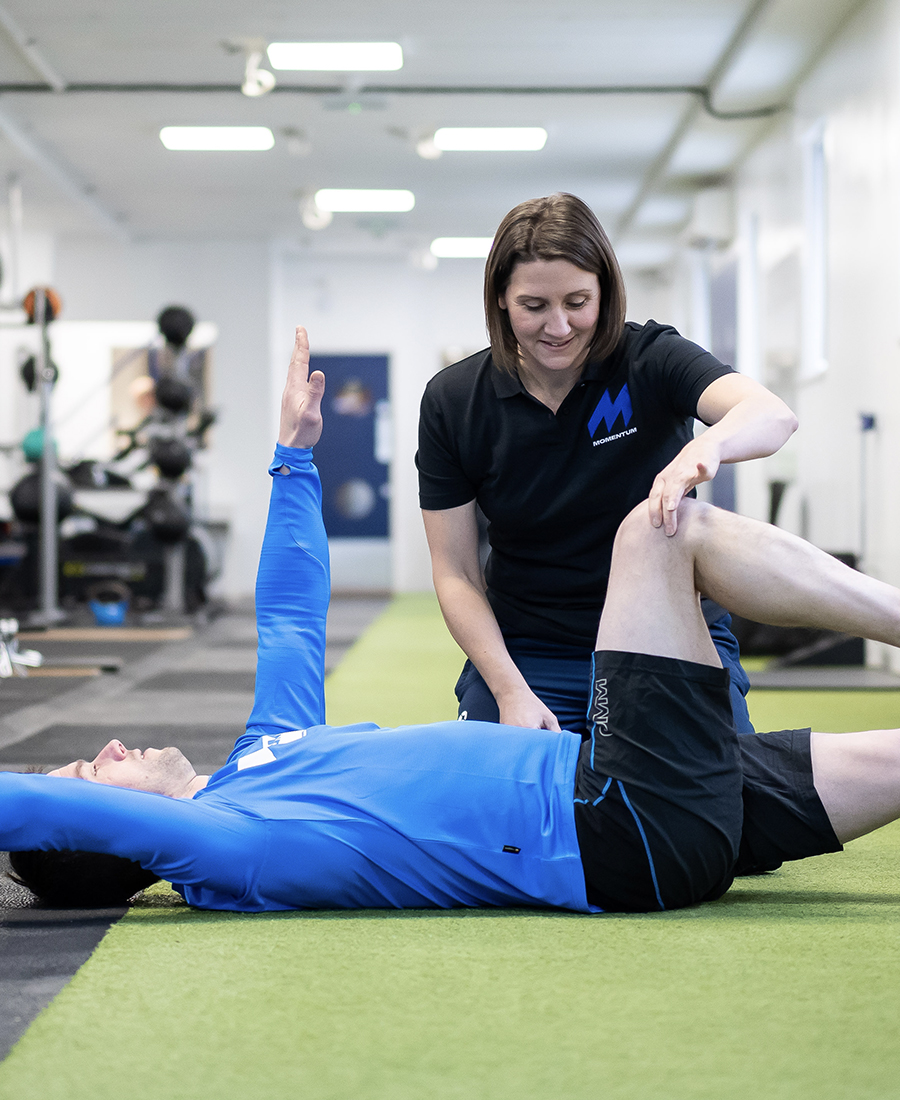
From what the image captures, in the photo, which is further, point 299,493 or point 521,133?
point 521,133

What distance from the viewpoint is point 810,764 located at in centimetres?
156

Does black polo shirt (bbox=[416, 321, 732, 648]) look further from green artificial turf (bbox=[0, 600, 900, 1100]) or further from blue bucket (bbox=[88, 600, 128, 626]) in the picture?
blue bucket (bbox=[88, 600, 128, 626])

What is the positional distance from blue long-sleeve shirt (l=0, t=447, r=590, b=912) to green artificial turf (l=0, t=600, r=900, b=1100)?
6cm

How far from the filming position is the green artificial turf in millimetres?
1093

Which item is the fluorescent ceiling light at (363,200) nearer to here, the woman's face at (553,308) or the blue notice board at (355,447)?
the blue notice board at (355,447)

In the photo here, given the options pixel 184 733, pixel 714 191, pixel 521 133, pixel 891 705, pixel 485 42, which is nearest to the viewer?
pixel 184 733

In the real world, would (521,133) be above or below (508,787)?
above

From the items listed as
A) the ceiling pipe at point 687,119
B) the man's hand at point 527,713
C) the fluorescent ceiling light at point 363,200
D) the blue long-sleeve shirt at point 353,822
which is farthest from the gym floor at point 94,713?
the ceiling pipe at point 687,119

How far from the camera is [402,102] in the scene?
701 cm

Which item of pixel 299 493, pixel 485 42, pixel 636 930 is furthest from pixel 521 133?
pixel 636 930

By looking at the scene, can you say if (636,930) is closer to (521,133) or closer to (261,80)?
(261,80)

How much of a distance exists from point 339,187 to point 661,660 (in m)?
8.05

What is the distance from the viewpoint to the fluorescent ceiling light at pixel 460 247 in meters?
10.3

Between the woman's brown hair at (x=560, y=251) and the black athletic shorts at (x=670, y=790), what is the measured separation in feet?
1.87
